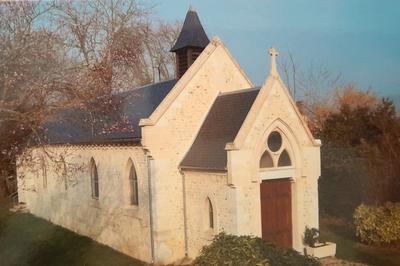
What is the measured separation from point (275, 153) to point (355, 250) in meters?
5.44

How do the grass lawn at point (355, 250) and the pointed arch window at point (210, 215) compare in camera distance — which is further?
the grass lawn at point (355, 250)

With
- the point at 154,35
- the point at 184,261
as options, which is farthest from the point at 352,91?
the point at 184,261

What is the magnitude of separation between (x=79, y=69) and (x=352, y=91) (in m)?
39.6

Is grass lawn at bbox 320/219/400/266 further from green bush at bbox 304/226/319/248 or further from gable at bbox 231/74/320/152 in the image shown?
gable at bbox 231/74/320/152

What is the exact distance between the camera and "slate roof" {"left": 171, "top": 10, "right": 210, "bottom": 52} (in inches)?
780

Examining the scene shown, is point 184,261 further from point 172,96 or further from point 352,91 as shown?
point 352,91

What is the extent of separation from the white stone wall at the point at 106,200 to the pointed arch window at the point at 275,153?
4.52 m

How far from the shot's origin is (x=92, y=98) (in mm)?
11234

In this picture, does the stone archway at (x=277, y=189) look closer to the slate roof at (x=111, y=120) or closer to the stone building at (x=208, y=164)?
the stone building at (x=208, y=164)

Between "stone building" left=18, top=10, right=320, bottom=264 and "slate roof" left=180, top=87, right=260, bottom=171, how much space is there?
5 cm

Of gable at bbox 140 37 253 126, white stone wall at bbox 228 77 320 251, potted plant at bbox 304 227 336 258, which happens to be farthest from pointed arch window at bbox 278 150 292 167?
gable at bbox 140 37 253 126

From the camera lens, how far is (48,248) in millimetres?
19562

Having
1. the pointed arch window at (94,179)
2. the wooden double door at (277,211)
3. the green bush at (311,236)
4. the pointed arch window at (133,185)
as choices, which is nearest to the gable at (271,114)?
the wooden double door at (277,211)

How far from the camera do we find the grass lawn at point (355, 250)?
16117 millimetres
